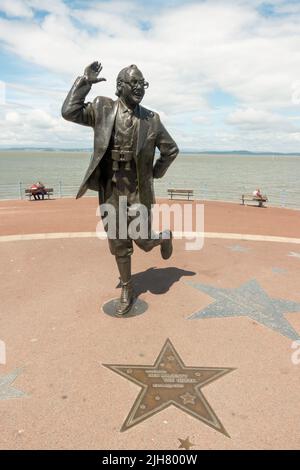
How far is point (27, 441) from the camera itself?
258cm

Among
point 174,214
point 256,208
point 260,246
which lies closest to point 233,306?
point 260,246

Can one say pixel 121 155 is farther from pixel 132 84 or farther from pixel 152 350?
pixel 152 350

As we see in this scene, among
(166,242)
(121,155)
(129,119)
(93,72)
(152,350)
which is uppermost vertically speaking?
(93,72)

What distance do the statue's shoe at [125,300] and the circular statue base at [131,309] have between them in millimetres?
53

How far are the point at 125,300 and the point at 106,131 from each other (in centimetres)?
217

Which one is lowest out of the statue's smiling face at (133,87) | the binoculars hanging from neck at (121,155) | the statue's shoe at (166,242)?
the statue's shoe at (166,242)

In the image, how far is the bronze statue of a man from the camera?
3.84 m

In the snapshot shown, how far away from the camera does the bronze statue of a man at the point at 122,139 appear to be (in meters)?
3.84

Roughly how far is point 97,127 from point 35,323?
2474 millimetres

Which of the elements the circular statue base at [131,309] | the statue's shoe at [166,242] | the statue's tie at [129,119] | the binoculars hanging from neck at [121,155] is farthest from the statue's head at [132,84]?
the circular statue base at [131,309]

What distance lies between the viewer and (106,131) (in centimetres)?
392

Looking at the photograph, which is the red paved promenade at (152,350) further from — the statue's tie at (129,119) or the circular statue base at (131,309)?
the statue's tie at (129,119)

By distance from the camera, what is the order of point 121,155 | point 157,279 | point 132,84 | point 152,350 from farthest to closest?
point 157,279
point 121,155
point 132,84
point 152,350

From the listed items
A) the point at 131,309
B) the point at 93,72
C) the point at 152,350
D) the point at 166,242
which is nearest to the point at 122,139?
the point at 93,72
